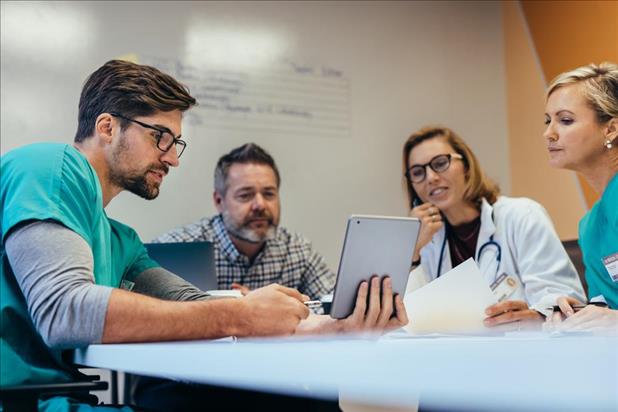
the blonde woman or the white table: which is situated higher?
the blonde woman

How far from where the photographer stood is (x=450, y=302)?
1596mm

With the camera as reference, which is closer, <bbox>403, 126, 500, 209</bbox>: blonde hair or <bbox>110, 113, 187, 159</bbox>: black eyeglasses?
<bbox>110, 113, 187, 159</bbox>: black eyeglasses

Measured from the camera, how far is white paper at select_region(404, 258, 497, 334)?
1.58 meters

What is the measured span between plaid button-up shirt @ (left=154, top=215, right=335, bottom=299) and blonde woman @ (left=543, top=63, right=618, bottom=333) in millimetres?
1101

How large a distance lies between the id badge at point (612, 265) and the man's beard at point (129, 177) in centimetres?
115

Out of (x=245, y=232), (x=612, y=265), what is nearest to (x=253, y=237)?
(x=245, y=232)

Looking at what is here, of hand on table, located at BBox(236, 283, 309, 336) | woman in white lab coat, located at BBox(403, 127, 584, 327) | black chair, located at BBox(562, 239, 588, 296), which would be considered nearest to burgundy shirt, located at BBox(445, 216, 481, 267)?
woman in white lab coat, located at BBox(403, 127, 584, 327)

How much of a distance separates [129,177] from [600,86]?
1.39m

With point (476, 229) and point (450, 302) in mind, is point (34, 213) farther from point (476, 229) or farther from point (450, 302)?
point (476, 229)

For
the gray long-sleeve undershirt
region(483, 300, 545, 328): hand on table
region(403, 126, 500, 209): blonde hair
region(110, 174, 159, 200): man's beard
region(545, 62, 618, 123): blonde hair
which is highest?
region(545, 62, 618, 123): blonde hair

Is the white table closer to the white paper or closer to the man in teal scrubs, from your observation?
the man in teal scrubs

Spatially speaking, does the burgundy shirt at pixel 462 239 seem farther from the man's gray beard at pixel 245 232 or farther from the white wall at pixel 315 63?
the white wall at pixel 315 63

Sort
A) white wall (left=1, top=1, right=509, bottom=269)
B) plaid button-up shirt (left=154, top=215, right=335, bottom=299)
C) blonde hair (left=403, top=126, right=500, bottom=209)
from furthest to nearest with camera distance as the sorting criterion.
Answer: white wall (left=1, top=1, right=509, bottom=269) → plaid button-up shirt (left=154, top=215, right=335, bottom=299) → blonde hair (left=403, top=126, right=500, bottom=209)

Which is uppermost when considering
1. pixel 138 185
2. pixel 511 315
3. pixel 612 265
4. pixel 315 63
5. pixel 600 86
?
pixel 315 63
